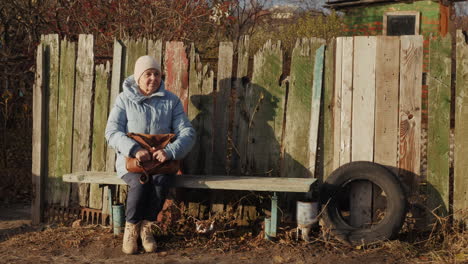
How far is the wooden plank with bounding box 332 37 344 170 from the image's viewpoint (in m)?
5.02

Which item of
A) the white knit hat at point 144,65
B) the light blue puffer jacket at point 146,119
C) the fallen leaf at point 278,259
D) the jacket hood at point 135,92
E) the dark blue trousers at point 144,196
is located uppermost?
the white knit hat at point 144,65

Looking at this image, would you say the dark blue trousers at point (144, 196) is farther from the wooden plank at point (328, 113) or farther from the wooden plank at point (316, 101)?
the wooden plank at point (328, 113)

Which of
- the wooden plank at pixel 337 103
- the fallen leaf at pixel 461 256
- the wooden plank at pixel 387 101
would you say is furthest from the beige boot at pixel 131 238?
the fallen leaf at pixel 461 256

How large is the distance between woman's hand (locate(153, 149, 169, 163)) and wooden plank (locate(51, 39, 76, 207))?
1.70 m

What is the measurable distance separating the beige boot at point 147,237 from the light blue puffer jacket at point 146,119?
51cm

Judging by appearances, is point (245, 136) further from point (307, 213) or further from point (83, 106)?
point (83, 106)

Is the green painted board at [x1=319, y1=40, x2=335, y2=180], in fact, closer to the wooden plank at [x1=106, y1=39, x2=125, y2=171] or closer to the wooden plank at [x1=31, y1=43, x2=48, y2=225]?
the wooden plank at [x1=106, y1=39, x2=125, y2=171]

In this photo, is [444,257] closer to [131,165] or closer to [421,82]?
[421,82]

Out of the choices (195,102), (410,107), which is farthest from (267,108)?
(410,107)

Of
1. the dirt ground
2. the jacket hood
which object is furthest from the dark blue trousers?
the jacket hood

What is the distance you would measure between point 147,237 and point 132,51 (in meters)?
2.08

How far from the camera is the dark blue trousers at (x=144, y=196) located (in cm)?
459

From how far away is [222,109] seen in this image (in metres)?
5.36

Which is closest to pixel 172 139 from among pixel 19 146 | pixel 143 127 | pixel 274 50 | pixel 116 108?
pixel 143 127
